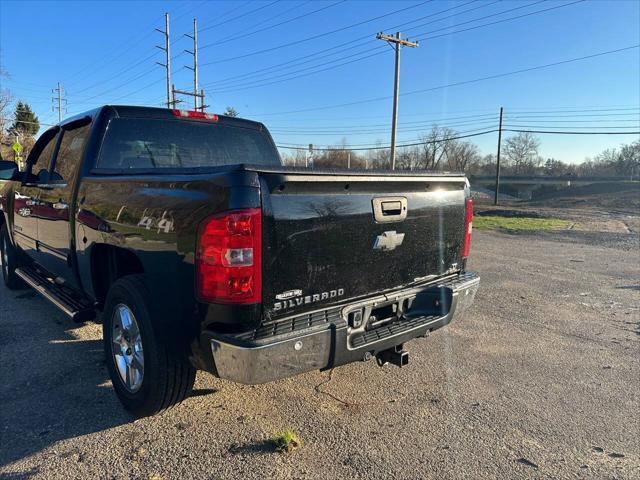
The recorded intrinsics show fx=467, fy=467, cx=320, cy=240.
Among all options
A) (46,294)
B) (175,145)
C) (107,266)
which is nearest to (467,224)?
(175,145)

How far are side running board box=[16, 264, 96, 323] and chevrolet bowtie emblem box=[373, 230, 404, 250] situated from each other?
2.36 metres

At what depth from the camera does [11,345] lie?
14.4 feet

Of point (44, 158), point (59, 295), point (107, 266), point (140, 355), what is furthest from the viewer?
point (44, 158)

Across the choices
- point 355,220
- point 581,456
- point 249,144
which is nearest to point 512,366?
point 581,456

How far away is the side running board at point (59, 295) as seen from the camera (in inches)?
146

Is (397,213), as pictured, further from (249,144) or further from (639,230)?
(639,230)

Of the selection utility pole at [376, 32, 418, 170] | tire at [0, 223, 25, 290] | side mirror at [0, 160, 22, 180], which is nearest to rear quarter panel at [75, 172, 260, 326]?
side mirror at [0, 160, 22, 180]

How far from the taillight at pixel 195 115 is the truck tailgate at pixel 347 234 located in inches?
87.6

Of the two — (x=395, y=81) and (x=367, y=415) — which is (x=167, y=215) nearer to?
(x=367, y=415)

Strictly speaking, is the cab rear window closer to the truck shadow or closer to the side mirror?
the truck shadow

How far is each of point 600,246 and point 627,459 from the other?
1136 cm

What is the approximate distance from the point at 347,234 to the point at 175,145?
2.17 meters

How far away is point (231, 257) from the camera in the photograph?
7.74ft

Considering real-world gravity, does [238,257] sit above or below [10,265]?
above
